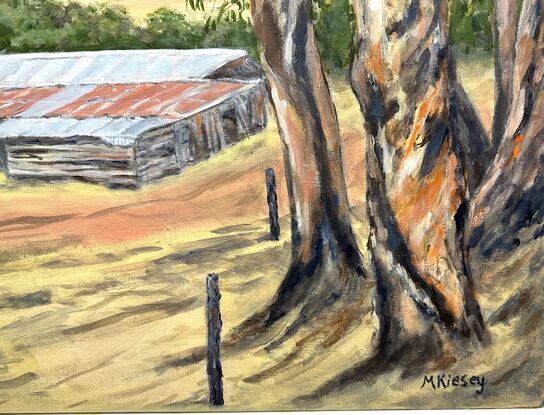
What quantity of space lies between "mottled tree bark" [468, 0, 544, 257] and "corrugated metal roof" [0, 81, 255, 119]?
44.9 inches

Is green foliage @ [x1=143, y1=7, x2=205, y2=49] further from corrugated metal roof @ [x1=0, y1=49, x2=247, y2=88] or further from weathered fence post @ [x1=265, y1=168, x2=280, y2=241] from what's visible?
weathered fence post @ [x1=265, y1=168, x2=280, y2=241]

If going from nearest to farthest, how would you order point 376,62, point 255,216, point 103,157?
point 376,62 < point 103,157 < point 255,216

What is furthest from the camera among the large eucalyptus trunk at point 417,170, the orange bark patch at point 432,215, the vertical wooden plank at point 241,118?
the vertical wooden plank at point 241,118

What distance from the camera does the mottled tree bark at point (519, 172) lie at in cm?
276

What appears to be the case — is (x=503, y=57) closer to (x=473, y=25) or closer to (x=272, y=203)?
(x=473, y=25)

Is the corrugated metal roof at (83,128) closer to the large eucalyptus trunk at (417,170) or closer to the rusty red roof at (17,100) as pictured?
the rusty red roof at (17,100)

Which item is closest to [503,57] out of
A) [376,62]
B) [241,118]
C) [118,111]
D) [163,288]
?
[376,62]

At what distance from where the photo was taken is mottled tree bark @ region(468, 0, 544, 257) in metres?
2.76

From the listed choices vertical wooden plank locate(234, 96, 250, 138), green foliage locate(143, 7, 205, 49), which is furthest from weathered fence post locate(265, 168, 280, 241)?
green foliage locate(143, 7, 205, 49)

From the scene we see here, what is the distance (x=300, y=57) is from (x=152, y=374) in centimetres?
142

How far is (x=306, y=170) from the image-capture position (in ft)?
9.12

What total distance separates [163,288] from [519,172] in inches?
60.3

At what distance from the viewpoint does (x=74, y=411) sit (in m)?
2.78
